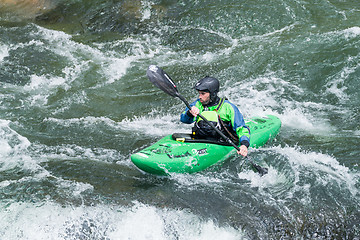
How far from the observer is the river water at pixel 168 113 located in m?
4.30

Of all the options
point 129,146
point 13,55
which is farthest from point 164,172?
point 13,55

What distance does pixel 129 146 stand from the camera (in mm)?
5895

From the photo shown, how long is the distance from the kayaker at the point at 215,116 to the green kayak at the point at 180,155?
0.45 ft

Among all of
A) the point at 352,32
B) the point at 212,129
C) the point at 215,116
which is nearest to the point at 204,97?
the point at 215,116

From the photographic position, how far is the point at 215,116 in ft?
16.6

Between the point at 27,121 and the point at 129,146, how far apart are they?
1860 millimetres

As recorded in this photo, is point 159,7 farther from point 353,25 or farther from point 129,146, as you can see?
point 129,146

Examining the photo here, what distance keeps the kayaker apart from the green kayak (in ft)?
0.45

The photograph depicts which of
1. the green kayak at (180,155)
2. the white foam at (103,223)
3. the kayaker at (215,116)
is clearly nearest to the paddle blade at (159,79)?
the kayaker at (215,116)

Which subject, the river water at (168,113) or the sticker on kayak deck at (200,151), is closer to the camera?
the river water at (168,113)

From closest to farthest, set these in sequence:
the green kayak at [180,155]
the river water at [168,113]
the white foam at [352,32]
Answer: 1. the river water at [168,113]
2. the green kayak at [180,155]
3. the white foam at [352,32]

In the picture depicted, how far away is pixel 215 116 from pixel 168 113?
2.07 metres

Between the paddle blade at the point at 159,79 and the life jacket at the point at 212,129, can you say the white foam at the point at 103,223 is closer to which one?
the life jacket at the point at 212,129

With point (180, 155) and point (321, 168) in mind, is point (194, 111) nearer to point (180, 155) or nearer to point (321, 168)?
point (180, 155)
